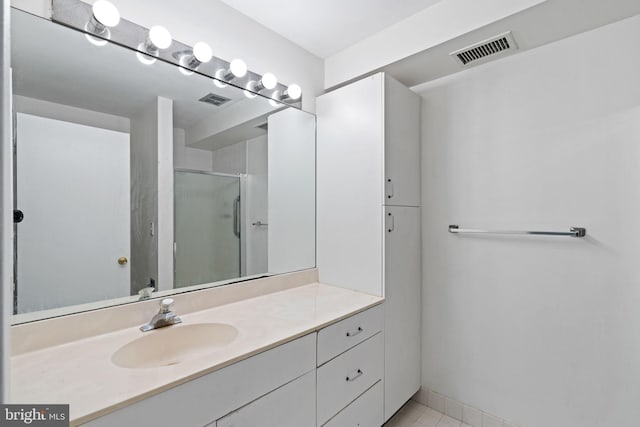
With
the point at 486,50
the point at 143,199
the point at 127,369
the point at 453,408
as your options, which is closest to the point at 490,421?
the point at 453,408

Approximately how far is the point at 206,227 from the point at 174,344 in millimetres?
565

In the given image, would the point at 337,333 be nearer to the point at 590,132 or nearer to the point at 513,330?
the point at 513,330

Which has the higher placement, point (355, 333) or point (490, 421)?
point (355, 333)

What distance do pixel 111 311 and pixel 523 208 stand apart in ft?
6.68

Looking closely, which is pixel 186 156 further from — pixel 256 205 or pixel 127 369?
pixel 127 369

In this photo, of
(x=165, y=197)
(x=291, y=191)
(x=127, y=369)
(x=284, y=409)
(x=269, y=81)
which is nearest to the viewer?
(x=127, y=369)

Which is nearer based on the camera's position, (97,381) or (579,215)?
(97,381)

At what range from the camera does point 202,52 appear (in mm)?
1448

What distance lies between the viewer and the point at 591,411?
145 centimetres

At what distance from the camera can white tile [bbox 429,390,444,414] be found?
1.91 meters

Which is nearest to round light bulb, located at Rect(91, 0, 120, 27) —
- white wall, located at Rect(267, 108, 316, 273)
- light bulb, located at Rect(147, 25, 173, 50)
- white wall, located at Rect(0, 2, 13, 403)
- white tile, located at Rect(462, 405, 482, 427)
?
light bulb, located at Rect(147, 25, 173, 50)

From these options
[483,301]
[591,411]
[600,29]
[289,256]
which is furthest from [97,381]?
[600,29]

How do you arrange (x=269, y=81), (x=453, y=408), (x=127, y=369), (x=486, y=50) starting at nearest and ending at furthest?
(x=127, y=369)
(x=486, y=50)
(x=269, y=81)
(x=453, y=408)

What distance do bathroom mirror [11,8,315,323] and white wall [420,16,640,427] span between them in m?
1.11
